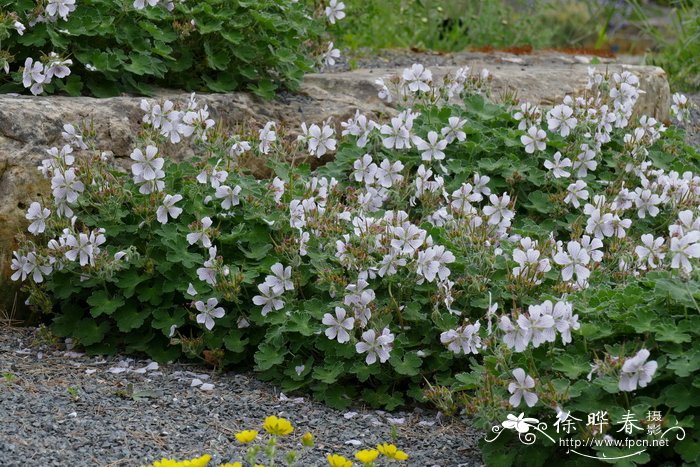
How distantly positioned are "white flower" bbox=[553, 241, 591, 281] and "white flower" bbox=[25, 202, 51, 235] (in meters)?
1.86

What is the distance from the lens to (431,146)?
4.10 m

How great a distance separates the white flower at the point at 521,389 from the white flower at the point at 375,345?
26.0 inches

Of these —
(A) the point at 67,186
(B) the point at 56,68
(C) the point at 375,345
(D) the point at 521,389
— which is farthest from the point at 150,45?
(D) the point at 521,389

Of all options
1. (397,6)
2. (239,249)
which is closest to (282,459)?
(239,249)

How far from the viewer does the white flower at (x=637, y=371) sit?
8.02 feet

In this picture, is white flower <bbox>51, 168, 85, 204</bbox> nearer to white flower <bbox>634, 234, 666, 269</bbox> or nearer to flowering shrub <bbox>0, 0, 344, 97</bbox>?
flowering shrub <bbox>0, 0, 344, 97</bbox>

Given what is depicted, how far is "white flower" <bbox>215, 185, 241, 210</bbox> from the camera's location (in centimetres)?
355

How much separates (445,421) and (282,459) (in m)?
0.69

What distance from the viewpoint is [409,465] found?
285 centimetres

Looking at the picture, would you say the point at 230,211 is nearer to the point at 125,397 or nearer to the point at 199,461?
the point at 125,397

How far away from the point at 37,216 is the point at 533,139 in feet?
6.98

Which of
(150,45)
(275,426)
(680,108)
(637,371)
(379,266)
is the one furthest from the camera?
(680,108)

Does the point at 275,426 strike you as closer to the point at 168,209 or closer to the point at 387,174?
the point at 168,209

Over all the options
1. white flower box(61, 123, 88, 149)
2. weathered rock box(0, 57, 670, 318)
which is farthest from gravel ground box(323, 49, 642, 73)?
white flower box(61, 123, 88, 149)
